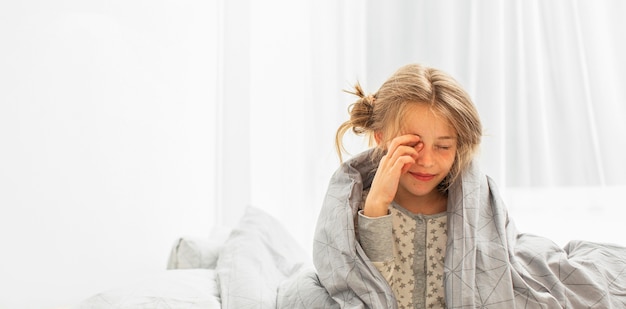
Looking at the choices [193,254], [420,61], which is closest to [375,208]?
[193,254]

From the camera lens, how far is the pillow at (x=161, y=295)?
3.13 ft

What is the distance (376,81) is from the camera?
232cm

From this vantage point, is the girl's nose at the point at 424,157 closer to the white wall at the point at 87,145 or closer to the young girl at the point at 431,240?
the young girl at the point at 431,240

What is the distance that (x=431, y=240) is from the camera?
3.75 feet

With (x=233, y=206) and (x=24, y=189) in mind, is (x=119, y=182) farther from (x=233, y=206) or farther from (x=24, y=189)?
(x=233, y=206)

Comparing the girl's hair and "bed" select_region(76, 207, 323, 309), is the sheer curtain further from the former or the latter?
the girl's hair

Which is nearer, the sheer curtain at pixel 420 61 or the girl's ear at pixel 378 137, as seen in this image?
the girl's ear at pixel 378 137

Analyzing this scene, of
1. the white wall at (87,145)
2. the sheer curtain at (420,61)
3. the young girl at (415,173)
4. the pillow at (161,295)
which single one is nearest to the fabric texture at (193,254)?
the white wall at (87,145)

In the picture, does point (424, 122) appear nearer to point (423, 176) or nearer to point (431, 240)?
point (423, 176)

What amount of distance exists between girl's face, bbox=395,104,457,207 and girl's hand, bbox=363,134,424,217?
1 centimetres

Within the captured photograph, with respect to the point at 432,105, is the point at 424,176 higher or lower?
lower

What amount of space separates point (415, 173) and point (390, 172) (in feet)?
0.20

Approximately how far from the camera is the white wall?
999 millimetres

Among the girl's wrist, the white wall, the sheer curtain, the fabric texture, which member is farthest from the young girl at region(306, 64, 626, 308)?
the sheer curtain
